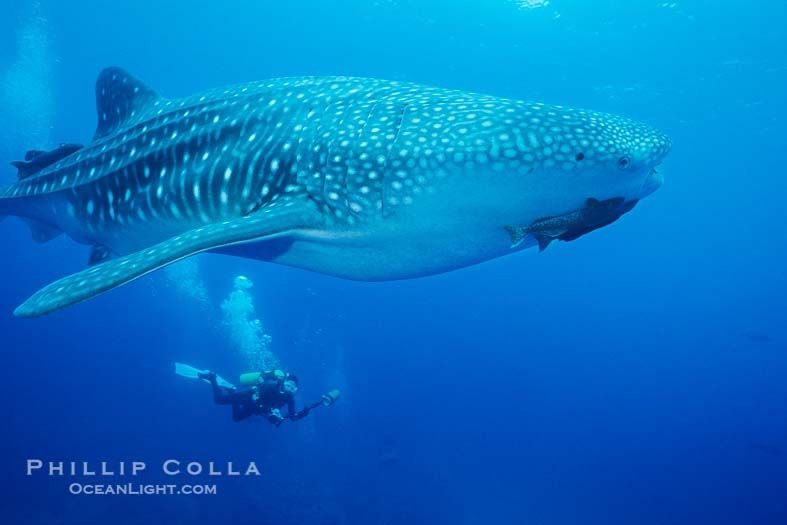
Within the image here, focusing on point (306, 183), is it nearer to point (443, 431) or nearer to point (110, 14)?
point (443, 431)

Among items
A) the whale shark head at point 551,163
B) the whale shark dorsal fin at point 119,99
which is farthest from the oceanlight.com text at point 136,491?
the whale shark head at point 551,163

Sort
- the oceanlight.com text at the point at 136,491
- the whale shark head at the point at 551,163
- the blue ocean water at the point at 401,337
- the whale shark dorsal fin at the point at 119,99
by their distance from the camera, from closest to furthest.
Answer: the whale shark head at the point at 551,163 → the whale shark dorsal fin at the point at 119,99 → the oceanlight.com text at the point at 136,491 → the blue ocean water at the point at 401,337

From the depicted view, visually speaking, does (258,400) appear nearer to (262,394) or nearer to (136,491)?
(262,394)

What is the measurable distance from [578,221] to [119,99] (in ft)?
17.4

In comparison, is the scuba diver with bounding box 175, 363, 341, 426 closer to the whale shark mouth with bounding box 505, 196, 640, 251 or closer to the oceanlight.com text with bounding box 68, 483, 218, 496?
the oceanlight.com text with bounding box 68, 483, 218, 496

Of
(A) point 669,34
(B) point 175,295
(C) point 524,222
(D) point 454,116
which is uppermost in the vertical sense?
(A) point 669,34

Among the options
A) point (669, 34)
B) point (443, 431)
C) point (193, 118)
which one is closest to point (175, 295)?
point (443, 431)

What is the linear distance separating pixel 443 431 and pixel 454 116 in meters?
38.6

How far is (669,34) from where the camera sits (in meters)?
28.9

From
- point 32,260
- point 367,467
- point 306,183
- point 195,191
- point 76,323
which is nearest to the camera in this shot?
point 306,183

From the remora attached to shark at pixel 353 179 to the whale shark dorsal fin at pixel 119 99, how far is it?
26.5 inches

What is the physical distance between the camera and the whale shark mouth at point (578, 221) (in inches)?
104

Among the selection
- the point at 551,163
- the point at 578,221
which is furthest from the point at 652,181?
the point at 551,163

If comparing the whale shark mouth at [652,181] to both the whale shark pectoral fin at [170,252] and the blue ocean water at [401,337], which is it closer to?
the whale shark pectoral fin at [170,252]
